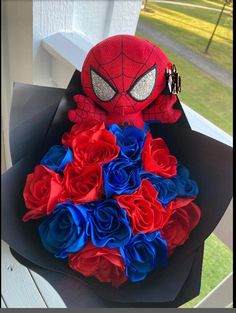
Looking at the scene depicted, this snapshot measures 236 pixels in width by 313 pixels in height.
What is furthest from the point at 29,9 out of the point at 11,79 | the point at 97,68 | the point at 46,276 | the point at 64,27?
the point at 46,276

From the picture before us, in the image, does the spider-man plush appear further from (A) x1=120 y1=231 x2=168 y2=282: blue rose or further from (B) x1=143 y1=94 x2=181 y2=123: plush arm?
(A) x1=120 y1=231 x2=168 y2=282: blue rose

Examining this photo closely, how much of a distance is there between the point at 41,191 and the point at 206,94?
256 millimetres

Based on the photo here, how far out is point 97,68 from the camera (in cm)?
34

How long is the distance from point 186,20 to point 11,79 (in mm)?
433

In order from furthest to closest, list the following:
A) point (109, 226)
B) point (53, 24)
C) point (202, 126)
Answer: point (53, 24) < point (202, 126) < point (109, 226)

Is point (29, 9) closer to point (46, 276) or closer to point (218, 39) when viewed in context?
point (218, 39)

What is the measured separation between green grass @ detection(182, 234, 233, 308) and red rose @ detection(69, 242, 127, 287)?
13 centimetres

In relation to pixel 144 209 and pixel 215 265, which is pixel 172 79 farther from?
pixel 215 265

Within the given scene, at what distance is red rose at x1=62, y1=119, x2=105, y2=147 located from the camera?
0.36m

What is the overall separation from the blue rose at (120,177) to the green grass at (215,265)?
0.16 m

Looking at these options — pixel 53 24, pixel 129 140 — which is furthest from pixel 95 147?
pixel 53 24

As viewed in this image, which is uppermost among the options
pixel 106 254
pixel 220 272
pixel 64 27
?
pixel 64 27

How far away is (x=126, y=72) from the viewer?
1.08ft

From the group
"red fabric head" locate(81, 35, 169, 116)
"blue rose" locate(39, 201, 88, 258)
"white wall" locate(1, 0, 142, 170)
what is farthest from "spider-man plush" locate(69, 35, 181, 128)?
"white wall" locate(1, 0, 142, 170)
